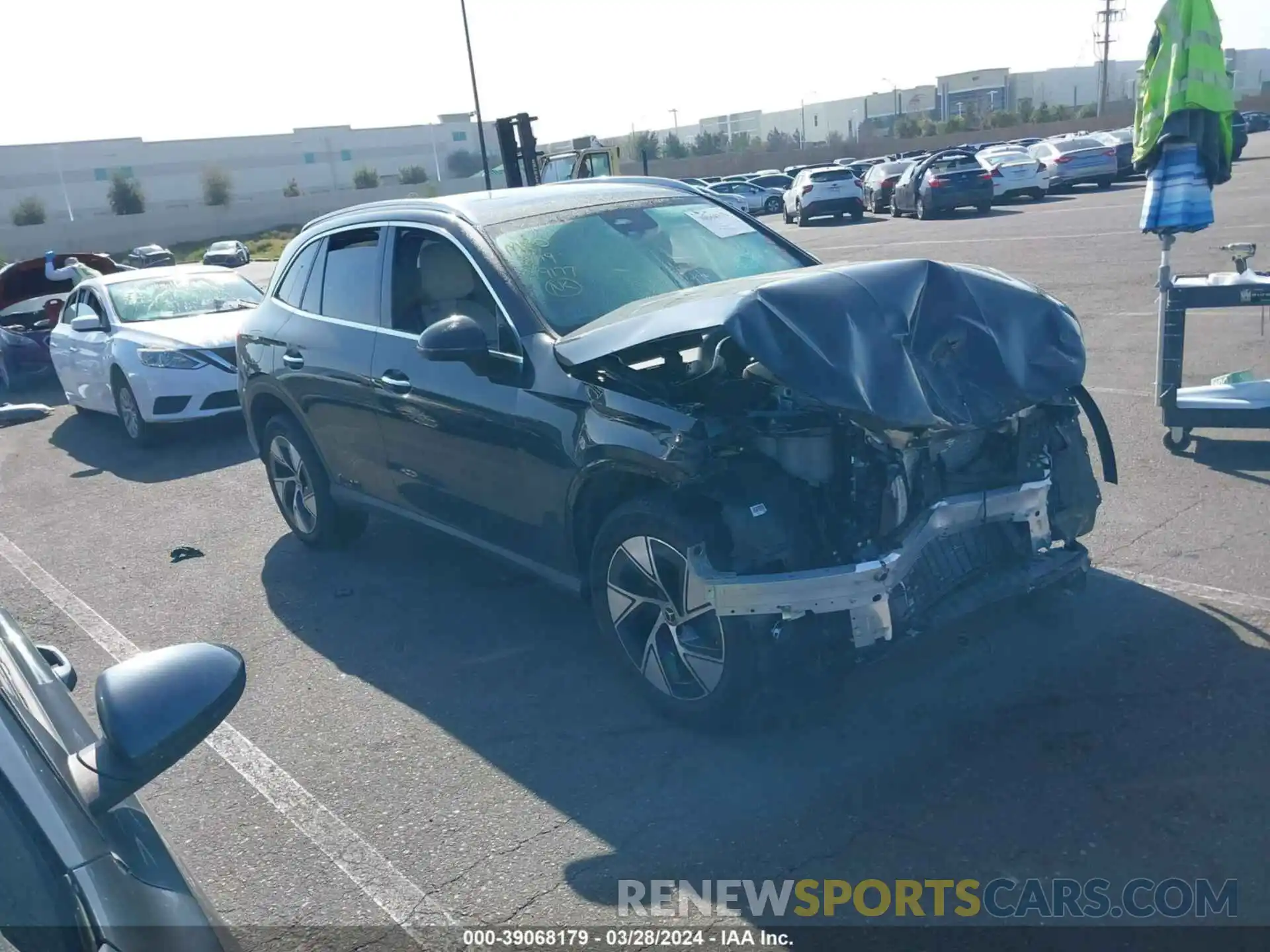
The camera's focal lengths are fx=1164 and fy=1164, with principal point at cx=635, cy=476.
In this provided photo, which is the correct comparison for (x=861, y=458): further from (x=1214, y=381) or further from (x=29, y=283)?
(x=29, y=283)

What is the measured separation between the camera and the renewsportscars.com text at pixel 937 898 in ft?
10.6

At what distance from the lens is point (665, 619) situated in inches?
175

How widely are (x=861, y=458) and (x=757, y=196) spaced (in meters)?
39.9

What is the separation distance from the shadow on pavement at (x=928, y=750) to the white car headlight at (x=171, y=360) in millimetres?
5819

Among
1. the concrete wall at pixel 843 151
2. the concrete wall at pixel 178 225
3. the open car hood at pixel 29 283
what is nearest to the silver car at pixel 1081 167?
the open car hood at pixel 29 283

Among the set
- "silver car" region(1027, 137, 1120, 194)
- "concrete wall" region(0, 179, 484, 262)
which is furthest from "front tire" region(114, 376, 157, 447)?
"concrete wall" region(0, 179, 484, 262)

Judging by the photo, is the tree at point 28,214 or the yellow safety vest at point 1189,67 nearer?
the yellow safety vest at point 1189,67

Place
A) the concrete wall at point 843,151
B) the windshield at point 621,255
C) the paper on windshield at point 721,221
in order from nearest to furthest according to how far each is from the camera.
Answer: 1. the windshield at point 621,255
2. the paper on windshield at point 721,221
3. the concrete wall at point 843,151

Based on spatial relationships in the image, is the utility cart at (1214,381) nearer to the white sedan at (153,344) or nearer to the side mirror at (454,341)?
the side mirror at (454,341)

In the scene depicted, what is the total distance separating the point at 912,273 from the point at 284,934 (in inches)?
124

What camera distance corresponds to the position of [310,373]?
21.2 feet

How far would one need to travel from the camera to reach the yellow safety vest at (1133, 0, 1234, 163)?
673 centimetres

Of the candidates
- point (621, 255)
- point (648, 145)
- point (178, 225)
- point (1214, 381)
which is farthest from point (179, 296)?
point (648, 145)

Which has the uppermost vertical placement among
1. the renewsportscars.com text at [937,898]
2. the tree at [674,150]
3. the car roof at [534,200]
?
the car roof at [534,200]
